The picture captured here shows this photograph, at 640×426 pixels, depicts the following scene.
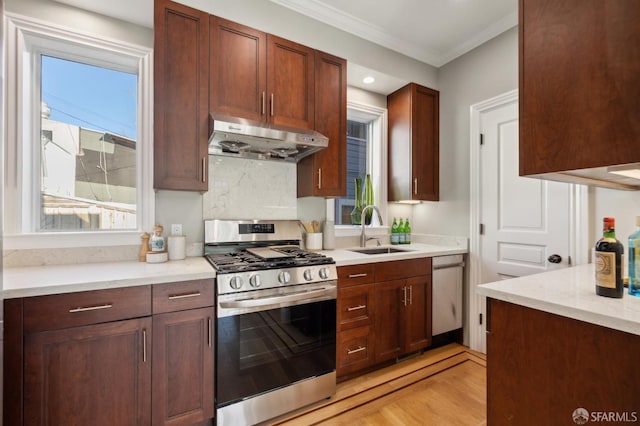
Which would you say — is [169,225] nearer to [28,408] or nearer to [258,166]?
[258,166]

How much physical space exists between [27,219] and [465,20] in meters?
3.59

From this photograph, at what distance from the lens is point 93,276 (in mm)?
1493

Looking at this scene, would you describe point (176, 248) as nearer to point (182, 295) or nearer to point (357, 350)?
point (182, 295)

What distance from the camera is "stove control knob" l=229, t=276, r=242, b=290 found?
1644 millimetres

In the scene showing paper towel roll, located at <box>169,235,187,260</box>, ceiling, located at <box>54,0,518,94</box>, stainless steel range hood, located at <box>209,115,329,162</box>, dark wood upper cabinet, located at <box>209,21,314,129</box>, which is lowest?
paper towel roll, located at <box>169,235,187,260</box>

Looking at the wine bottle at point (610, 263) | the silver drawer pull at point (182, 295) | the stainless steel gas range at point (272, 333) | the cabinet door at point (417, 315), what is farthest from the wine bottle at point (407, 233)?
the silver drawer pull at point (182, 295)

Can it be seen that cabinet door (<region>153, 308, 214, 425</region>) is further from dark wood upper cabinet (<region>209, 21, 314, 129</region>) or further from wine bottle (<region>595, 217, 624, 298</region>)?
wine bottle (<region>595, 217, 624, 298</region>)

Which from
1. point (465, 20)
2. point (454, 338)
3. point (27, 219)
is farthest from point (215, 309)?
point (465, 20)

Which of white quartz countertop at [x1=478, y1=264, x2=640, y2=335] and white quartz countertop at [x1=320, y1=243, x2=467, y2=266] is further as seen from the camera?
white quartz countertop at [x1=320, y1=243, x2=467, y2=266]

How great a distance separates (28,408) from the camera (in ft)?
4.20

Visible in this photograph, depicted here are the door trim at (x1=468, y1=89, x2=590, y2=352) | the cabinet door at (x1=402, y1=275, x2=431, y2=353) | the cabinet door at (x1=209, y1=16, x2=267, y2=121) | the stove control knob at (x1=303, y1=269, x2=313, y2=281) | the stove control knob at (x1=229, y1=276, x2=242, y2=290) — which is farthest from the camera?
the door trim at (x1=468, y1=89, x2=590, y2=352)

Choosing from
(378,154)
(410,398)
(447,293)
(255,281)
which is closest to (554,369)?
(410,398)

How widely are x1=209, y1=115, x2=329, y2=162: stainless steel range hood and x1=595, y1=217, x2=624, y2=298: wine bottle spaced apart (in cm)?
159

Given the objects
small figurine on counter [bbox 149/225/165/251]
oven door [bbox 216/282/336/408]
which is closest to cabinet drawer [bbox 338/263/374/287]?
oven door [bbox 216/282/336/408]
